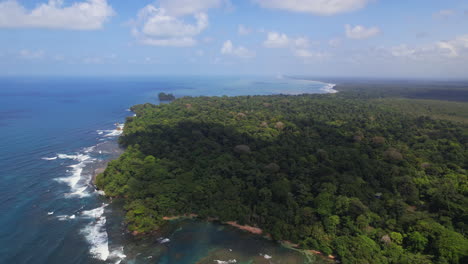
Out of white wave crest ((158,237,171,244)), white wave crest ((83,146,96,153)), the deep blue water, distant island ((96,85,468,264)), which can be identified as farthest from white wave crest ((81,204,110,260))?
white wave crest ((83,146,96,153))

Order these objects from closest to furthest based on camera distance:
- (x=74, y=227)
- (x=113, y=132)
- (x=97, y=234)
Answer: (x=97, y=234) < (x=74, y=227) < (x=113, y=132)

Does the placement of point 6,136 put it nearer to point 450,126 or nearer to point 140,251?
point 140,251

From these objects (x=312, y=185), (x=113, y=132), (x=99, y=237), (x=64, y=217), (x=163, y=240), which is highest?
(x=113, y=132)

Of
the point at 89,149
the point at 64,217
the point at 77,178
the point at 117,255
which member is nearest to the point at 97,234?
the point at 117,255

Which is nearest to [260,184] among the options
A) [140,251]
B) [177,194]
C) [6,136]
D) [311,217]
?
[311,217]

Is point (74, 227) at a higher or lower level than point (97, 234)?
higher

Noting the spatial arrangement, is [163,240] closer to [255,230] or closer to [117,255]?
[117,255]

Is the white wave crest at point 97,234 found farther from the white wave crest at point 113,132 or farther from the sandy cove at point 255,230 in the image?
the white wave crest at point 113,132

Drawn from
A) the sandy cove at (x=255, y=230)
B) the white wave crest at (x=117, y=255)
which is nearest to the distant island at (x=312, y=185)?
the sandy cove at (x=255, y=230)
